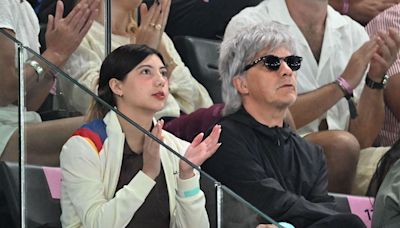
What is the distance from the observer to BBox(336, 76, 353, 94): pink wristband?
4.75m

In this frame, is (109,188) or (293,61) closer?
(109,188)

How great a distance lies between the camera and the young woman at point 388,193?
13.0 feet

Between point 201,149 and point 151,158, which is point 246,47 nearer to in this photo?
point 201,149

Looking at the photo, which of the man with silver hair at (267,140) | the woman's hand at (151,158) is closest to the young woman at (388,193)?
the man with silver hair at (267,140)

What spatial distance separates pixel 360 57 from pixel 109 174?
1833 mm

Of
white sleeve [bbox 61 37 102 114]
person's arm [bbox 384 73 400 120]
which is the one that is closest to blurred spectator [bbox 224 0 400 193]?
person's arm [bbox 384 73 400 120]

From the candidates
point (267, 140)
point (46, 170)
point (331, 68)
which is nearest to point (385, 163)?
point (267, 140)

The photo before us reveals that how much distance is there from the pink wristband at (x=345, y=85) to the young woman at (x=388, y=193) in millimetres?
544

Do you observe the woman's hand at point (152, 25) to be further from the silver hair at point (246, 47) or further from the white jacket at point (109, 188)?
the white jacket at point (109, 188)

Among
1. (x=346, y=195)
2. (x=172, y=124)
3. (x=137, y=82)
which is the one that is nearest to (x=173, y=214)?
(x=137, y=82)

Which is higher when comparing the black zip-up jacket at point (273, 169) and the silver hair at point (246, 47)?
the silver hair at point (246, 47)

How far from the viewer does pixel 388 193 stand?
157 inches

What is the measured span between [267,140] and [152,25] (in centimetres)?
75

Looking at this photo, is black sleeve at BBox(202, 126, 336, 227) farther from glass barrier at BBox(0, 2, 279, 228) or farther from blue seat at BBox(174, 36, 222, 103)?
blue seat at BBox(174, 36, 222, 103)
